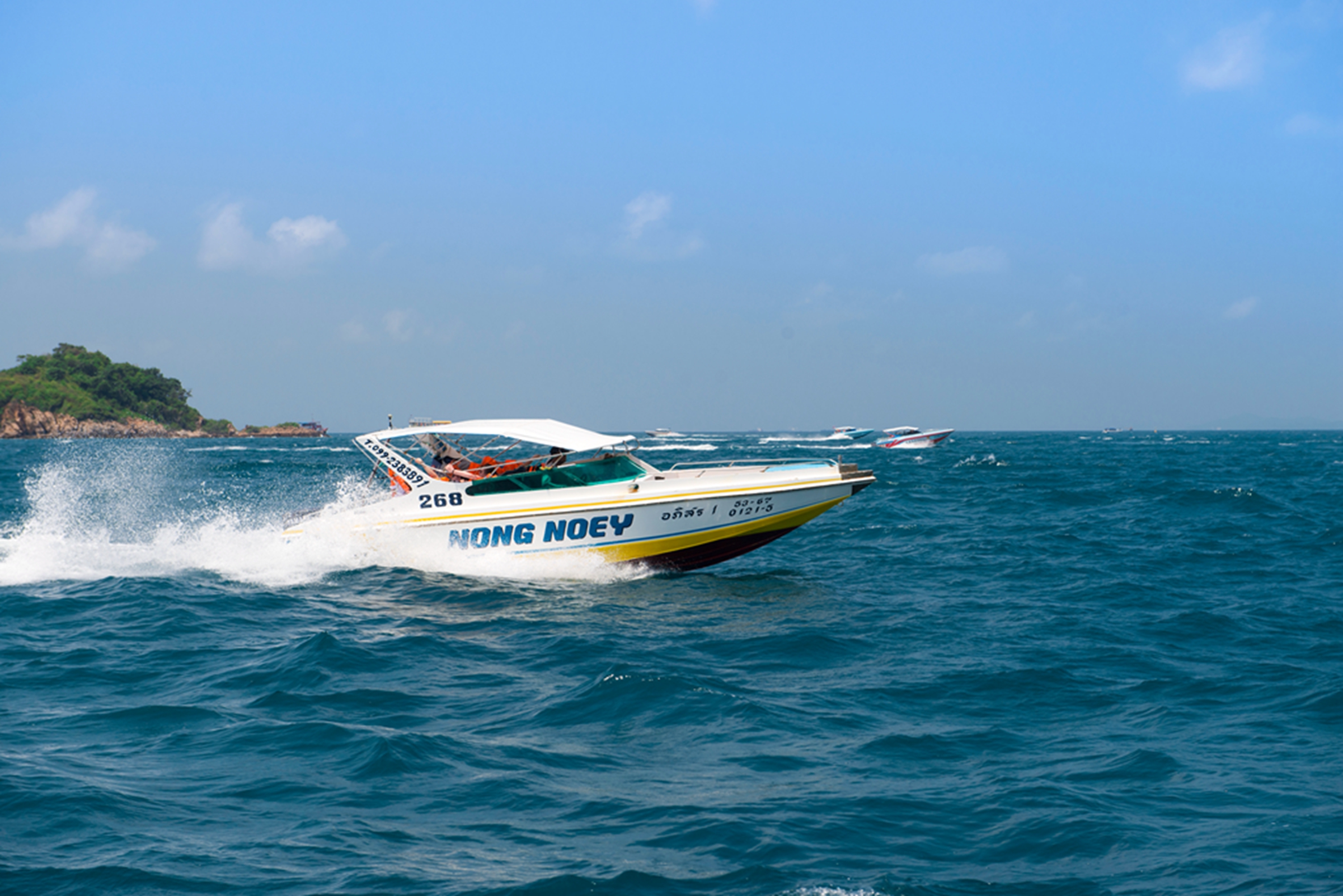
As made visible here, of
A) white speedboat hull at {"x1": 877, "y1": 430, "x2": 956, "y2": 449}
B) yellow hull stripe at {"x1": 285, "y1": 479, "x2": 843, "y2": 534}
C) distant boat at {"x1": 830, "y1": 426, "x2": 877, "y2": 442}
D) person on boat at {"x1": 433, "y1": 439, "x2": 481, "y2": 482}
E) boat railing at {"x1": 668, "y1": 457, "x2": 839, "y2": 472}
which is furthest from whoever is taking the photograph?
distant boat at {"x1": 830, "y1": 426, "x2": 877, "y2": 442}

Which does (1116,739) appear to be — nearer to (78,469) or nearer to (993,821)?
(993,821)

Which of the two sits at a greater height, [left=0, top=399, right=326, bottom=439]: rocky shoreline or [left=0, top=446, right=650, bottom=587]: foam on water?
[left=0, top=399, right=326, bottom=439]: rocky shoreline

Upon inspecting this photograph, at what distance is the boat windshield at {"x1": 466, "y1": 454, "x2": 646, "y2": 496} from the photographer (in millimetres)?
Result: 14828

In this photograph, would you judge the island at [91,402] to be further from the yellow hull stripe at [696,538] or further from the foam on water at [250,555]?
the yellow hull stripe at [696,538]

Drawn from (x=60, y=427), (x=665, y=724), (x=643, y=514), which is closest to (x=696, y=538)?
(x=643, y=514)

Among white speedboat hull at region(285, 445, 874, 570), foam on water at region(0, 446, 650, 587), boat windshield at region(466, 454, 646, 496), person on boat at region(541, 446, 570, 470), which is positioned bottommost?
foam on water at region(0, 446, 650, 587)

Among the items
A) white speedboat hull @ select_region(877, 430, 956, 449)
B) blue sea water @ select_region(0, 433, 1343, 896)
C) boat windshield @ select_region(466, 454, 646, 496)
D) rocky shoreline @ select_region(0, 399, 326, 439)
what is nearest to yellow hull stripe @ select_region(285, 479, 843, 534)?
boat windshield @ select_region(466, 454, 646, 496)

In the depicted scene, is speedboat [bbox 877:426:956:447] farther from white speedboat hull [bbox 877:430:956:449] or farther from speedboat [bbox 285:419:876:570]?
speedboat [bbox 285:419:876:570]

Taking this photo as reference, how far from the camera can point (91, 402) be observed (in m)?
154

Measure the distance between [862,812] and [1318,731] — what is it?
178 inches

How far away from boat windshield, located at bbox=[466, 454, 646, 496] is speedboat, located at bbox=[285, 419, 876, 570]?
1 cm

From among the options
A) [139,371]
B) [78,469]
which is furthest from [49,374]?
[78,469]

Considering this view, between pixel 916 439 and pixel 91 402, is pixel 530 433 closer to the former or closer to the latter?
pixel 916 439

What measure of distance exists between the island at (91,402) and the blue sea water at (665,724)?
158 meters
